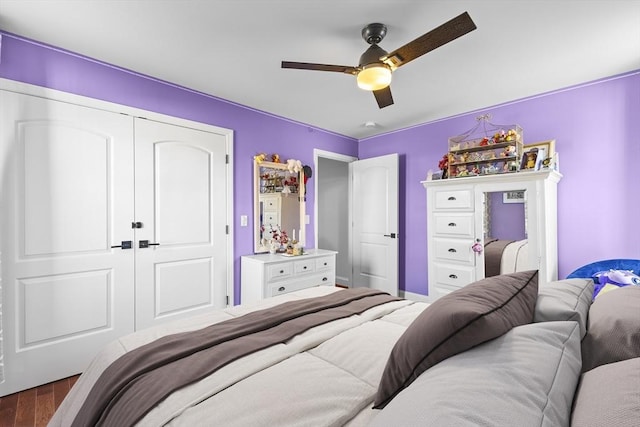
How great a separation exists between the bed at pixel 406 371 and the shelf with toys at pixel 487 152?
1933mm

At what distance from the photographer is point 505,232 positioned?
2.86 m

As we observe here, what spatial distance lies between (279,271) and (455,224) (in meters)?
1.99

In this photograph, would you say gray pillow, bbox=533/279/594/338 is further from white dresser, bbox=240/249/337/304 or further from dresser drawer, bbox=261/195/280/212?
dresser drawer, bbox=261/195/280/212

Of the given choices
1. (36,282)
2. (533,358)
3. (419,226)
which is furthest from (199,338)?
(419,226)

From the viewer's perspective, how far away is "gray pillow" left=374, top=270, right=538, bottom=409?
770 mm

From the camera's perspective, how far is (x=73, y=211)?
2.26 m

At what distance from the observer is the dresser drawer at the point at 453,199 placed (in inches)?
121

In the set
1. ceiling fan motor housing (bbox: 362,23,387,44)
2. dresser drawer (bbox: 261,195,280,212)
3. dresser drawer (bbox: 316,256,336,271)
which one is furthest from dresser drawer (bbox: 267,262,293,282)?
ceiling fan motor housing (bbox: 362,23,387,44)

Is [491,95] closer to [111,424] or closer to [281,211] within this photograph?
[281,211]

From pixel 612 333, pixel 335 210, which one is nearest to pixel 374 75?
pixel 612 333

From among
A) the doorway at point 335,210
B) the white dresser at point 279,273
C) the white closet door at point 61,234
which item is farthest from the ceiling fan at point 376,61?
the doorway at point 335,210

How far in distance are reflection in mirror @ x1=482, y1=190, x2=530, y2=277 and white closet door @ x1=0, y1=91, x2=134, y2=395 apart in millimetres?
3407

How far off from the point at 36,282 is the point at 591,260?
186 inches

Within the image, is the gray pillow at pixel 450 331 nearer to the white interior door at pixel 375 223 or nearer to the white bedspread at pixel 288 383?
the white bedspread at pixel 288 383
